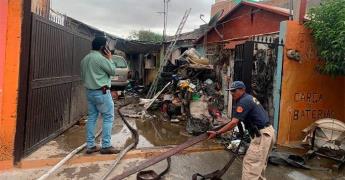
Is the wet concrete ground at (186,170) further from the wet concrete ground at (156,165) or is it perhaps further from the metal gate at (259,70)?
the metal gate at (259,70)

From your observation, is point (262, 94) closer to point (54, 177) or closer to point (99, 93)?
point (99, 93)

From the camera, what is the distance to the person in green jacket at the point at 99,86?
18.4ft

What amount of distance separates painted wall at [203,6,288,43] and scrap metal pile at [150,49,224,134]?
5.92 ft

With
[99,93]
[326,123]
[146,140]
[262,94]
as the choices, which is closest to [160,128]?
[146,140]

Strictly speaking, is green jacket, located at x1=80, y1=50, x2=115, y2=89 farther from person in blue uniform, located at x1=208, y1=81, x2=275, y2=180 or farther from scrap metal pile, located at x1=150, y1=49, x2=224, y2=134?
scrap metal pile, located at x1=150, y1=49, x2=224, y2=134

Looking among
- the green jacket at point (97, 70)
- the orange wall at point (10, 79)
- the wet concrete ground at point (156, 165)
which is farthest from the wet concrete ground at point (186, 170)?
the green jacket at point (97, 70)

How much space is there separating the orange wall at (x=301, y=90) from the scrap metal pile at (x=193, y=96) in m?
1.87

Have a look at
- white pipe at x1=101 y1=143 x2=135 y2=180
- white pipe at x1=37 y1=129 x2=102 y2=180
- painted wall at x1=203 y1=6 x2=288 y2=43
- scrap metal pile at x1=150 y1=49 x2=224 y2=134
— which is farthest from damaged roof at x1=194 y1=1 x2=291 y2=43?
white pipe at x1=37 y1=129 x2=102 y2=180

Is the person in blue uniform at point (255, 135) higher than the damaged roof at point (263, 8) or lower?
lower

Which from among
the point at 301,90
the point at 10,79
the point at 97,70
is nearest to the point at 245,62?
the point at 301,90

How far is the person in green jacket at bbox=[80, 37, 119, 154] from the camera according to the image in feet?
18.4

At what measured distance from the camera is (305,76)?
759 centimetres

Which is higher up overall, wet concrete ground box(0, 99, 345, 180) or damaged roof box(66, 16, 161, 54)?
damaged roof box(66, 16, 161, 54)

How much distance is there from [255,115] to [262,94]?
11.7 ft
